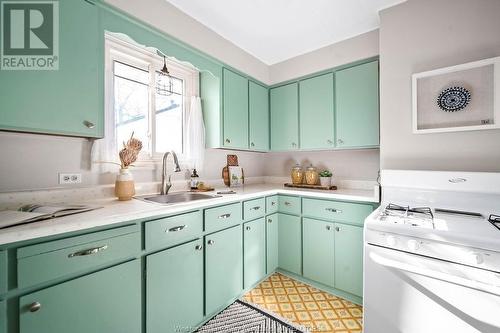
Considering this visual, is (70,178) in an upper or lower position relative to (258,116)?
lower

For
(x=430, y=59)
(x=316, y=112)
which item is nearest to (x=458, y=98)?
(x=430, y=59)

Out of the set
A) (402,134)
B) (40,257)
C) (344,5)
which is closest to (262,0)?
(344,5)

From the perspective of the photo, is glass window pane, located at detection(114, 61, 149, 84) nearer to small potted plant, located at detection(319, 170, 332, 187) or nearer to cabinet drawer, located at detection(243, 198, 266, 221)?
cabinet drawer, located at detection(243, 198, 266, 221)

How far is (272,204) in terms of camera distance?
2297 millimetres

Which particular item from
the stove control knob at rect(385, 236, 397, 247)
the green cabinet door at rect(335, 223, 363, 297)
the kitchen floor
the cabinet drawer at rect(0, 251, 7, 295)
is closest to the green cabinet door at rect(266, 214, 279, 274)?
the kitchen floor

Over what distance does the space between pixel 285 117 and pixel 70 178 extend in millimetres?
2244

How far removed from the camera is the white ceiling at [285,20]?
5.86 feet

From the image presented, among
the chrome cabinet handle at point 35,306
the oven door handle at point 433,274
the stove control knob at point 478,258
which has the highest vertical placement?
the stove control knob at point 478,258

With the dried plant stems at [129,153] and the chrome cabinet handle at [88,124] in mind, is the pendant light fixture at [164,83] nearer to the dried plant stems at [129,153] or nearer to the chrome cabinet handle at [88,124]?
the dried plant stems at [129,153]

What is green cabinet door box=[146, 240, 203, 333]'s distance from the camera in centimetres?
126

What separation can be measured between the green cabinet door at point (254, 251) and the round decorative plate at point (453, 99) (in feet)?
5.82

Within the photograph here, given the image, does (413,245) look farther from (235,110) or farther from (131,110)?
(131,110)

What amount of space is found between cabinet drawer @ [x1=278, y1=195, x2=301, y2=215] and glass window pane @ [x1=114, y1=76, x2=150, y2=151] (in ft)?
4.85

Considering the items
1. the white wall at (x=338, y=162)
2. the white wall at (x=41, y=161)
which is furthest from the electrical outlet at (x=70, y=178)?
the white wall at (x=338, y=162)
